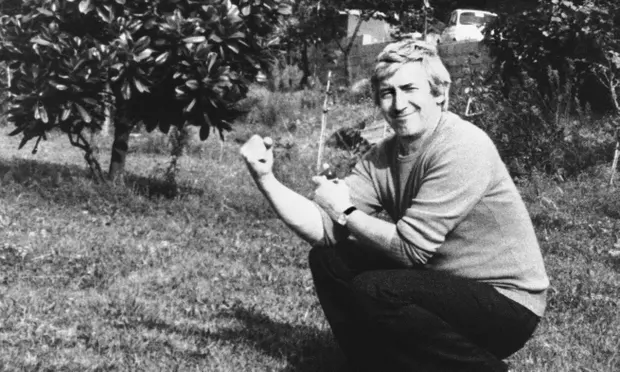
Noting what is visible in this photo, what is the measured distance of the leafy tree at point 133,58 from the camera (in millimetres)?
8250

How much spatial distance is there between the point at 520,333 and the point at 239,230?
430 cm

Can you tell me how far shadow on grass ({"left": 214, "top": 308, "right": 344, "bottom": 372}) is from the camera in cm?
417

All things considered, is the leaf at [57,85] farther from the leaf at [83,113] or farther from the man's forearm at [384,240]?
the man's forearm at [384,240]

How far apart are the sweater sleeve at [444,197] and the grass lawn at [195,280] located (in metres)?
1.01

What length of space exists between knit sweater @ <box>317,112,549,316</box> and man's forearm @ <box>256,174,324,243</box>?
1.41 ft

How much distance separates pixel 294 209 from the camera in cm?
374

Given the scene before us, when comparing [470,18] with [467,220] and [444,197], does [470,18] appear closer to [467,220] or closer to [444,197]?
[467,220]

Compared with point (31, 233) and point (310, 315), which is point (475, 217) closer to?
point (310, 315)

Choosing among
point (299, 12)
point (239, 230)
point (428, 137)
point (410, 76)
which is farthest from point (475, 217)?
point (299, 12)

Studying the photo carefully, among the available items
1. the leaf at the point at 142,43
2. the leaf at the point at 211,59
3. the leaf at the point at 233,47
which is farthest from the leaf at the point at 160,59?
the leaf at the point at 233,47

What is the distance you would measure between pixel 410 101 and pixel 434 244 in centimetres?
58

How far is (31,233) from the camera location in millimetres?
6789

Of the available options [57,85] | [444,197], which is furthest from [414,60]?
[57,85]

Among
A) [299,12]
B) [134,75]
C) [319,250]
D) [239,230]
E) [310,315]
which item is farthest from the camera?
[299,12]
